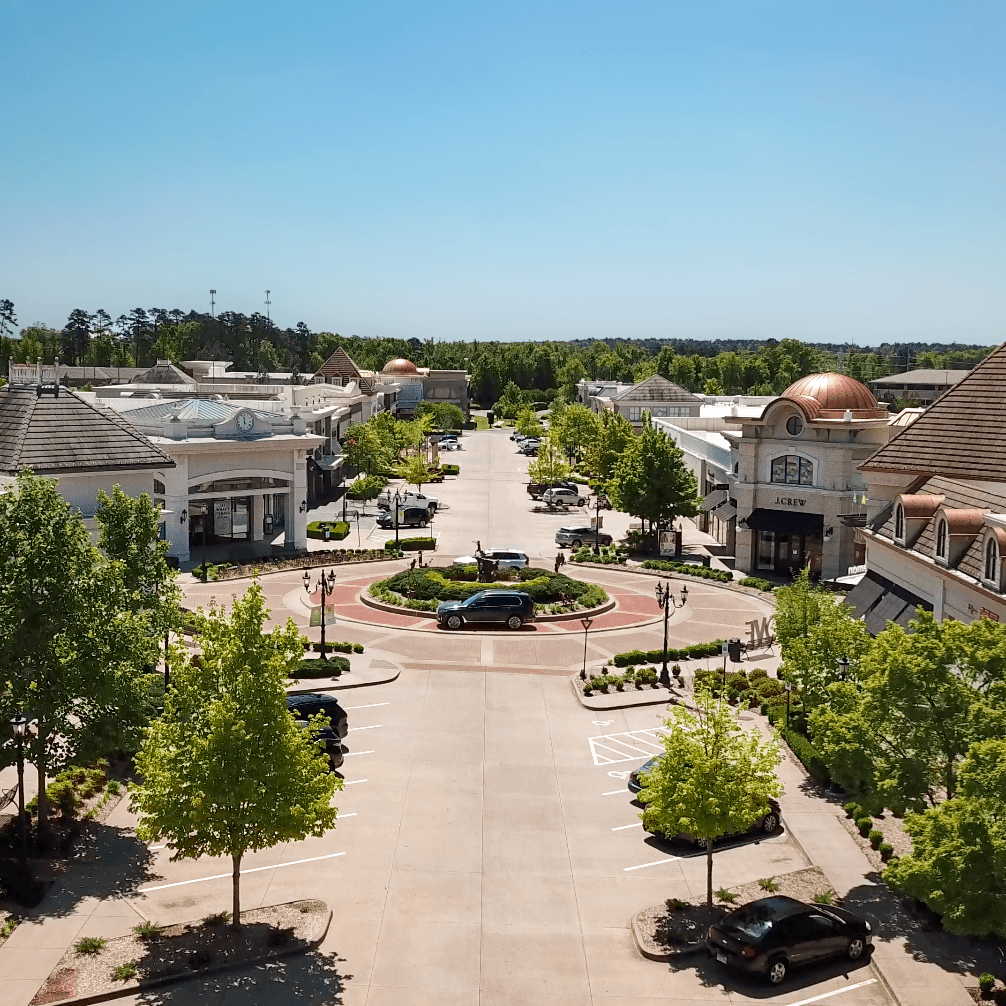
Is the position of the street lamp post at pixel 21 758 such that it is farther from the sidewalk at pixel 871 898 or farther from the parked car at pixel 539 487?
the parked car at pixel 539 487

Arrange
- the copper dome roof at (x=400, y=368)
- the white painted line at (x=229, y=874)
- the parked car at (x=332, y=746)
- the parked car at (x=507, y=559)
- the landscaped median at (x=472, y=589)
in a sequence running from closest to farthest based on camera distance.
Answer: the white painted line at (x=229, y=874) < the parked car at (x=332, y=746) < the landscaped median at (x=472, y=589) < the parked car at (x=507, y=559) < the copper dome roof at (x=400, y=368)

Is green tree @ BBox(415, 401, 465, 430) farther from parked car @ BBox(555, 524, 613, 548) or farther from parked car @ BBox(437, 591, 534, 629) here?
parked car @ BBox(437, 591, 534, 629)

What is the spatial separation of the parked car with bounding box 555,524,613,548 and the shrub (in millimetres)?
49736

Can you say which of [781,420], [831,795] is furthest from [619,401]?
[831,795]

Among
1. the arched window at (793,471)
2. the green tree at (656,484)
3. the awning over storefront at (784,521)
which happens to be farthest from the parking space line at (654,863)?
the green tree at (656,484)

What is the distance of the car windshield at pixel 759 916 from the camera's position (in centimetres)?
2036

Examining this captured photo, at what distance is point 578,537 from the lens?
2741 inches

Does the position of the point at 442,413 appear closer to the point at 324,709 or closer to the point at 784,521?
the point at 784,521

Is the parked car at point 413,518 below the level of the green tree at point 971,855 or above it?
below

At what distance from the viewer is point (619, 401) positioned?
4633 inches

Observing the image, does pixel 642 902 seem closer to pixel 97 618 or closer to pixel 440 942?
pixel 440 942

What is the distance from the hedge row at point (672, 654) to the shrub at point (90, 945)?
24455mm

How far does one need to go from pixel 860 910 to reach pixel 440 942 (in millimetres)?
9024

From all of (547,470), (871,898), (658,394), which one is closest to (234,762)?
(871,898)
